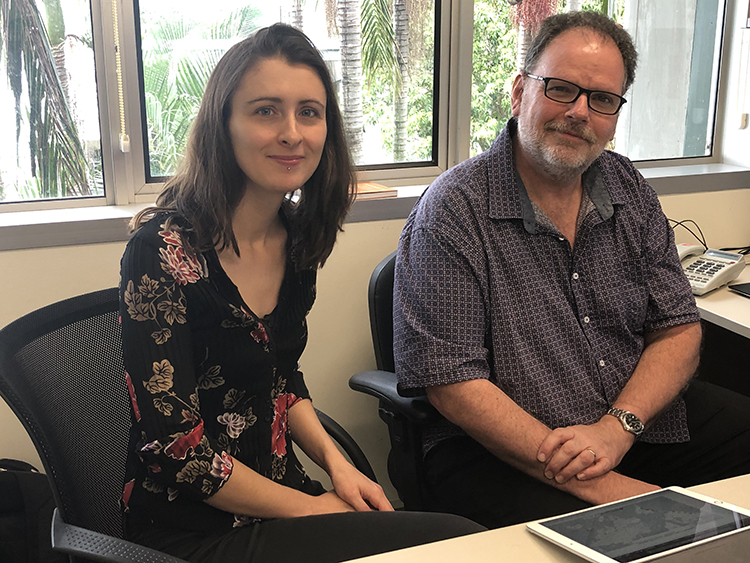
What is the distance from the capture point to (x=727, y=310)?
189cm

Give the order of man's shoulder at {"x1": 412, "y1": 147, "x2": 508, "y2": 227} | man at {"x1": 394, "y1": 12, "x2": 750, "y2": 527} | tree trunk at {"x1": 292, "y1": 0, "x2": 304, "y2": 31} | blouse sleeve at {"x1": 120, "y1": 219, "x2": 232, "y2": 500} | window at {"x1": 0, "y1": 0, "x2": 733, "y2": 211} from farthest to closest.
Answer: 1. tree trunk at {"x1": 292, "y1": 0, "x2": 304, "y2": 31}
2. window at {"x1": 0, "y1": 0, "x2": 733, "y2": 211}
3. man's shoulder at {"x1": 412, "y1": 147, "x2": 508, "y2": 227}
4. man at {"x1": 394, "y1": 12, "x2": 750, "y2": 527}
5. blouse sleeve at {"x1": 120, "y1": 219, "x2": 232, "y2": 500}

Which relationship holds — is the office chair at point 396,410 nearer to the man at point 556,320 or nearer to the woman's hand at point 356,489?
the man at point 556,320

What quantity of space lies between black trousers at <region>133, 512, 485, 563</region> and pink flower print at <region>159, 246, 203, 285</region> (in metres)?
0.42

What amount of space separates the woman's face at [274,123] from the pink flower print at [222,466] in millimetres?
467

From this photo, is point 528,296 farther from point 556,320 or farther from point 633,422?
point 633,422

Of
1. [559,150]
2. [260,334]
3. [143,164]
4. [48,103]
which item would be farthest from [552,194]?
[48,103]

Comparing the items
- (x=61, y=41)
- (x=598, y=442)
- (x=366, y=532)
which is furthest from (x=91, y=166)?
(x=598, y=442)

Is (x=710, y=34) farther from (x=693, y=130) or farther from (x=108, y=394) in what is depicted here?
(x=108, y=394)

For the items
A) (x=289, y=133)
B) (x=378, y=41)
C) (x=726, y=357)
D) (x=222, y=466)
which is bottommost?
(x=726, y=357)

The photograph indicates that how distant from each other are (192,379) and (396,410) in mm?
539

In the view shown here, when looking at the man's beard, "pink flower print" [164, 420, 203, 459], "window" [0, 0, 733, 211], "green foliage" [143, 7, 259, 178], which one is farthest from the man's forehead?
"pink flower print" [164, 420, 203, 459]

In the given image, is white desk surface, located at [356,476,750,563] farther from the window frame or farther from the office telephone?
the office telephone

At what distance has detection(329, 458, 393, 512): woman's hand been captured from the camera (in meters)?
1.33

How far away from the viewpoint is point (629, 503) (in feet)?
3.22
